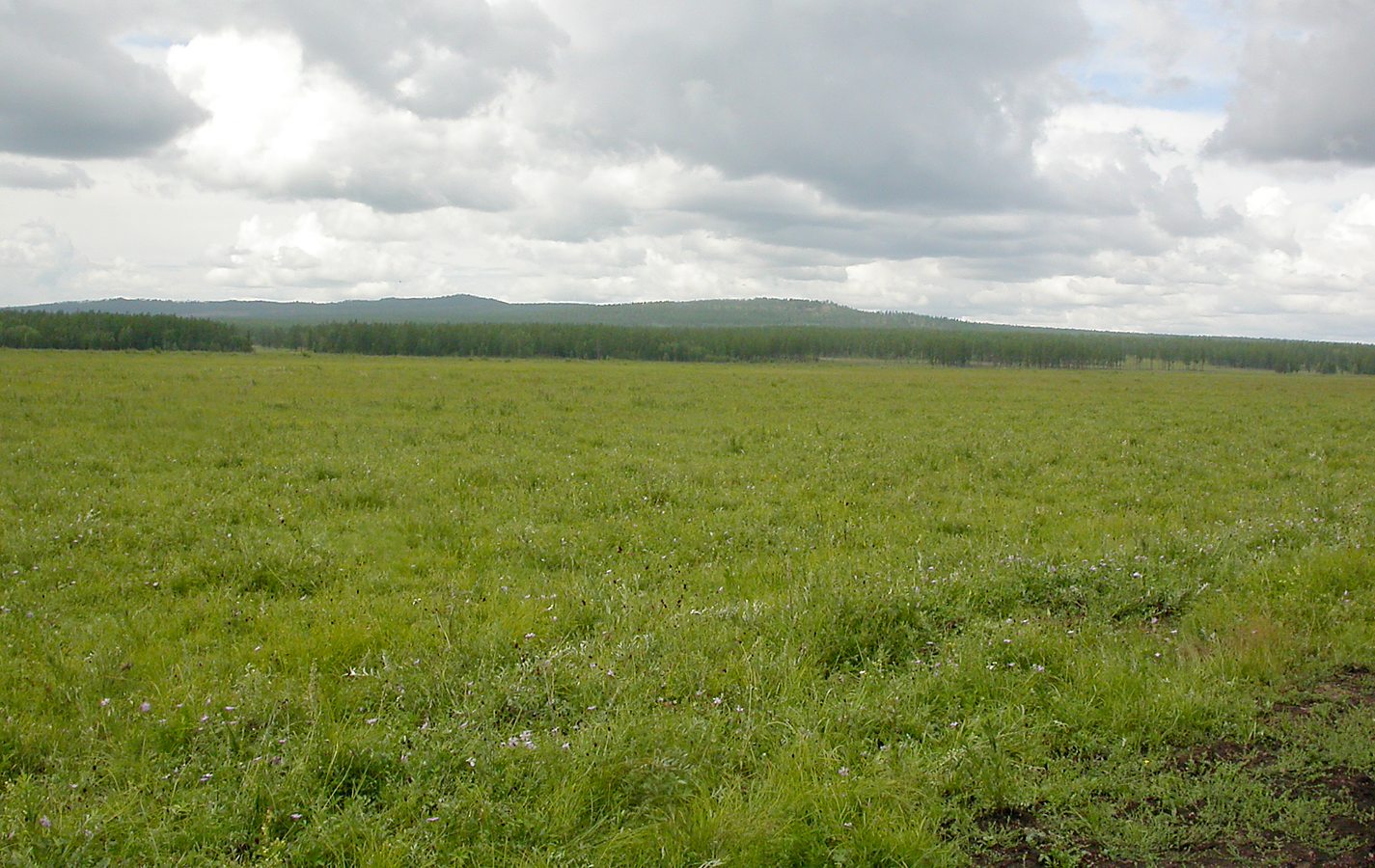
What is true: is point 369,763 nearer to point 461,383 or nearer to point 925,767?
point 925,767

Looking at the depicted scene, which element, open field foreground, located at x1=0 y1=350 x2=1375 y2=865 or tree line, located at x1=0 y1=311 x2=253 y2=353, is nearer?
open field foreground, located at x1=0 y1=350 x2=1375 y2=865

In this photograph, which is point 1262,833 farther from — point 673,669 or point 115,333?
point 115,333

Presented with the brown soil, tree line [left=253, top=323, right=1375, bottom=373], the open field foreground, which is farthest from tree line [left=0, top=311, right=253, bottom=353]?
the brown soil

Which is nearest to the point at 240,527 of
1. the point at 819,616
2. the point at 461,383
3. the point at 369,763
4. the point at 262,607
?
the point at 262,607

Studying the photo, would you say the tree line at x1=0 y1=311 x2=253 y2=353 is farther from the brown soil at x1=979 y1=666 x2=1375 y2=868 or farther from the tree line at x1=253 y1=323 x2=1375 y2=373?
the brown soil at x1=979 y1=666 x2=1375 y2=868

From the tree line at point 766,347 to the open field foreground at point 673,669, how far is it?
124187mm

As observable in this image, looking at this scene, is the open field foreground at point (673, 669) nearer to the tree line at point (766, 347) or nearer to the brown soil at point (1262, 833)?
the brown soil at point (1262, 833)

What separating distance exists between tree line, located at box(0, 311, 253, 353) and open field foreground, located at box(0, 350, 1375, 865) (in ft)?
403

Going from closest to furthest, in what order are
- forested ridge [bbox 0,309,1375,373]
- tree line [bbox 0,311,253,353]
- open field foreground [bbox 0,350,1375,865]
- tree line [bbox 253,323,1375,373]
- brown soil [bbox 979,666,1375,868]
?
brown soil [bbox 979,666,1375,868] < open field foreground [bbox 0,350,1375,865] < tree line [bbox 0,311,253,353] < forested ridge [bbox 0,309,1375,373] < tree line [bbox 253,323,1375,373]

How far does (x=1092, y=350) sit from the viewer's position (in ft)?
550

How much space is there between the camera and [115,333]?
12031 cm

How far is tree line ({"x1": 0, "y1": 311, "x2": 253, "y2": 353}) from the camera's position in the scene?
11215 cm

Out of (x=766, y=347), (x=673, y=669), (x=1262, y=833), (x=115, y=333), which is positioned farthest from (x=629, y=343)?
(x=1262, y=833)

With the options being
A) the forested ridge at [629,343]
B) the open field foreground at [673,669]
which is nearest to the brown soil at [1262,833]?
the open field foreground at [673,669]
